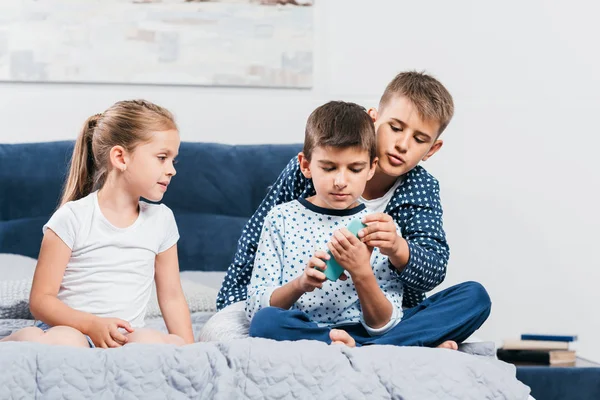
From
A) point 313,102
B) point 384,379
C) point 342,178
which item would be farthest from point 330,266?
point 313,102

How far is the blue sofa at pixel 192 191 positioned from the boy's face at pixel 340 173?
3.27ft

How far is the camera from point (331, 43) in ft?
10.8

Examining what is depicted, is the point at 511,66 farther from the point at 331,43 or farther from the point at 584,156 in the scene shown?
the point at 331,43

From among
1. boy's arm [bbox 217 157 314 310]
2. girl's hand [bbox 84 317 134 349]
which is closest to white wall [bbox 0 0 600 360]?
boy's arm [bbox 217 157 314 310]

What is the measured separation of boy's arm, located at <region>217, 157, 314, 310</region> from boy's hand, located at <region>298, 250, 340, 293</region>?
420mm

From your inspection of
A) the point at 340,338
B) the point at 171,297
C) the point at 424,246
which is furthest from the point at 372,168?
the point at 171,297

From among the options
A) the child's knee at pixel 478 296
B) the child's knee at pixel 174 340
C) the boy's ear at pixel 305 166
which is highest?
the boy's ear at pixel 305 166

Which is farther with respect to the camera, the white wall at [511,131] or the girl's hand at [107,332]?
the white wall at [511,131]

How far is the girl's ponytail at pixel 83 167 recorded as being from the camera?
6.67 ft

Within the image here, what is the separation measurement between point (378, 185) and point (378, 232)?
359mm

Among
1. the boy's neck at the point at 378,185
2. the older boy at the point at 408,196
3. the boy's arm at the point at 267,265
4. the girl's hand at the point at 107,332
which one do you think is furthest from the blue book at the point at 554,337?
the girl's hand at the point at 107,332

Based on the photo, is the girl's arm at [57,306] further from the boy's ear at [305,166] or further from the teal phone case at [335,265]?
the boy's ear at [305,166]

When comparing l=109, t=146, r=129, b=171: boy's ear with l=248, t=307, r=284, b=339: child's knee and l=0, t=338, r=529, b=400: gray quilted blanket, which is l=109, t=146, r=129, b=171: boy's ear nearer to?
l=248, t=307, r=284, b=339: child's knee

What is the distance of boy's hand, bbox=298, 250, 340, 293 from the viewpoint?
1.70 metres
